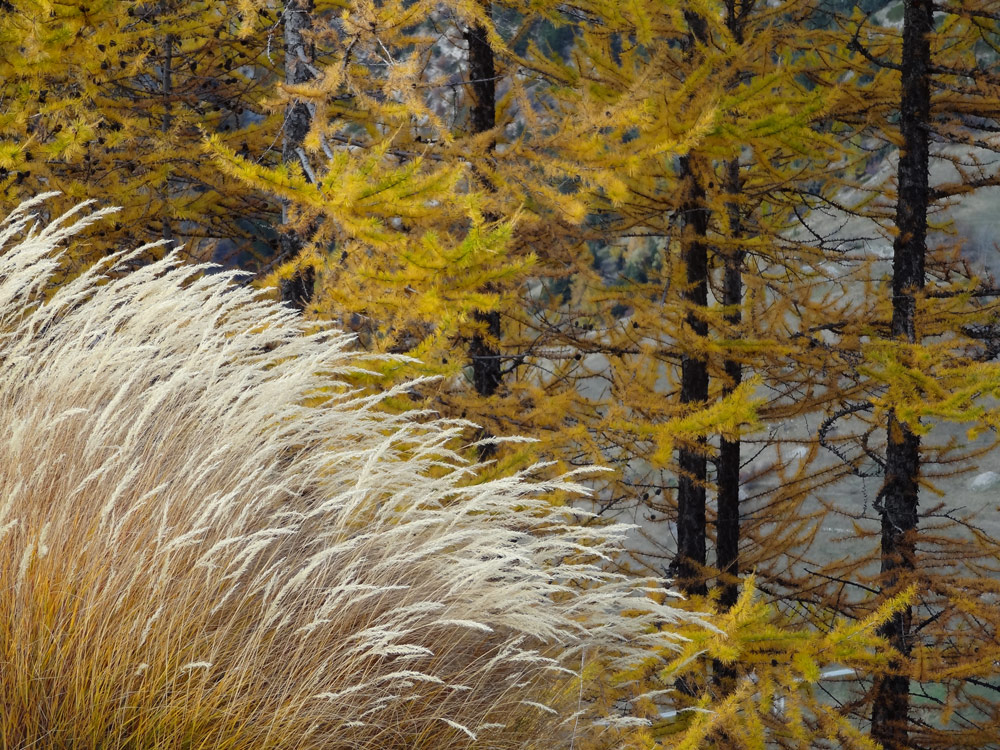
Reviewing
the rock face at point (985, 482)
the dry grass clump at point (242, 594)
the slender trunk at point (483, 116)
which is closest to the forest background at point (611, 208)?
the slender trunk at point (483, 116)

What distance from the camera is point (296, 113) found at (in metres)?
6.71

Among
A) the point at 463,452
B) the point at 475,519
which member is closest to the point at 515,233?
the point at 463,452

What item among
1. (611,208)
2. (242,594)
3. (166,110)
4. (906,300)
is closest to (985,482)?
(906,300)

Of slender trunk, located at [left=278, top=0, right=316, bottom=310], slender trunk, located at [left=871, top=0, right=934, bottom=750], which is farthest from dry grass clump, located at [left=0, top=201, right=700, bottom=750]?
slender trunk, located at [left=871, top=0, right=934, bottom=750]

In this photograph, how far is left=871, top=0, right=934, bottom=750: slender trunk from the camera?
8039 millimetres

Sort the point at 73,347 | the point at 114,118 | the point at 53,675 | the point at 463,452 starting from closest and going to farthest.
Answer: the point at 53,675 → the point at 73,347 → the point at 463,452 → the point at 114,118

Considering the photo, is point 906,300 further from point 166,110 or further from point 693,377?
point 166,110

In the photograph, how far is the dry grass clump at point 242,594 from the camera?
101 inches

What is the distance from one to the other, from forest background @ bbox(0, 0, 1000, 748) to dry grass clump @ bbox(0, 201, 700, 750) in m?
0.74

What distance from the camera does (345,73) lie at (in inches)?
217

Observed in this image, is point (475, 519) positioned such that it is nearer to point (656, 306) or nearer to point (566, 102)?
point (656, 306)

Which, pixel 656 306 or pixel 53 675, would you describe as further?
pixel 656 306

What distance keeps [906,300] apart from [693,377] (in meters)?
2.14

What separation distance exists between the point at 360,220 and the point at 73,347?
5.09 ft
